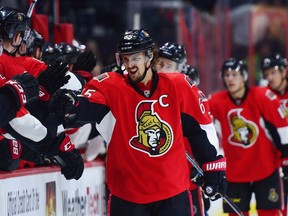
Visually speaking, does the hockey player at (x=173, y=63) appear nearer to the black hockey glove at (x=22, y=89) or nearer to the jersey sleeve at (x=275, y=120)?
the jersey sleeve at (x=275, y=120)

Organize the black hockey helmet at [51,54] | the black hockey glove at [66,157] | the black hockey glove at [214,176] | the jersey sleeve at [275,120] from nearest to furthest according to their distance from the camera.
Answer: the black hockey glove at [214,176], the black hockey glove at [66,157], the black hockey helmet at [51,54], the jersey sleeve at [275,120]

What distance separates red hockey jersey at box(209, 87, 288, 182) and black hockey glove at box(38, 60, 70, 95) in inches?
75.3

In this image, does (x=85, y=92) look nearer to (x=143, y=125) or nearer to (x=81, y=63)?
(x=143, y=125)

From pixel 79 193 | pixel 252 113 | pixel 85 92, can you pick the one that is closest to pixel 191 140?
pixel 85 92

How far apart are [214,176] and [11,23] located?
125 cm

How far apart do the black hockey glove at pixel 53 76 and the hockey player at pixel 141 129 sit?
0.19m

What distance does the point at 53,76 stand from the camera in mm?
4332

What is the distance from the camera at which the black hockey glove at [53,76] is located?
432 centimetres

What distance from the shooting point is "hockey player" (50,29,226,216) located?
417 cm

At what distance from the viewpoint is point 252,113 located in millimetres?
5934

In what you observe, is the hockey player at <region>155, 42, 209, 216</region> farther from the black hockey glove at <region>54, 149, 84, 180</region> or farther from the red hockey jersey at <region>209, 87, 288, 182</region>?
the black hockey glove at <region>54, 149, 84, 180</region>

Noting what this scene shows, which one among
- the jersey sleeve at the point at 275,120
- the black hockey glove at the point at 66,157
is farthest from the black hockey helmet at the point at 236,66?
the black hockey glove at the point at 66,157

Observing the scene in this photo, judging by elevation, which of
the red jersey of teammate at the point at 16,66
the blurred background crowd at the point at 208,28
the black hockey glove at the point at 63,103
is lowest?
the black hockey glove at the point at 63,103

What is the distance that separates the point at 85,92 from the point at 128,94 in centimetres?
20
